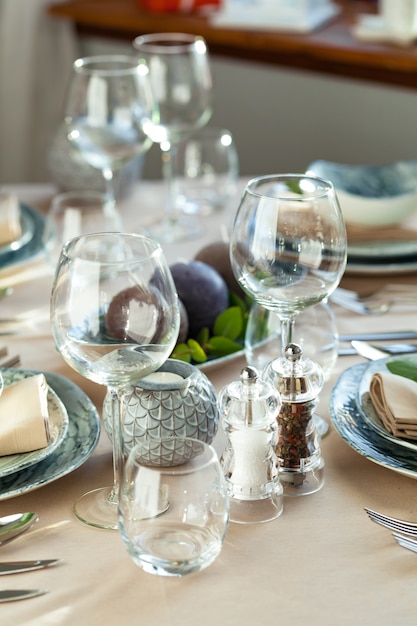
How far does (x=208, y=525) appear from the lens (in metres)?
0.63

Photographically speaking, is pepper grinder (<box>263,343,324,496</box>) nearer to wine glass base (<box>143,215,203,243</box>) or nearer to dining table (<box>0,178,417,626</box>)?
dining table (<box>0,178,417,626</box>)

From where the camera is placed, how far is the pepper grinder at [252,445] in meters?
0.71

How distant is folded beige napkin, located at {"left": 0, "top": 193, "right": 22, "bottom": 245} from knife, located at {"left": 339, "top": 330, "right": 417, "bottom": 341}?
0.49 meters

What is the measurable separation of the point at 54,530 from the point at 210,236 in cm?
73

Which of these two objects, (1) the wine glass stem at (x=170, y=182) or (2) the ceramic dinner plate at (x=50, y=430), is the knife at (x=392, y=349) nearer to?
(2) the ceramic dinner plate at (x=50, y=430)

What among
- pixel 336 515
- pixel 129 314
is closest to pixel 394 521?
pixel 336 515

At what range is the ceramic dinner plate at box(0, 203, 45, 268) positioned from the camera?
1248 millimetres

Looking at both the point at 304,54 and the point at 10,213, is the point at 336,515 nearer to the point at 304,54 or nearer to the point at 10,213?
the point at 10,213

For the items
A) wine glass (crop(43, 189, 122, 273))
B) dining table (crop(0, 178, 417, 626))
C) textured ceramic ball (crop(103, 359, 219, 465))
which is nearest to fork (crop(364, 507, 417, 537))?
dining table (crop(0, 178, 417, 626))

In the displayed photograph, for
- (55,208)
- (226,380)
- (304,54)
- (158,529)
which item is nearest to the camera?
(158,529)

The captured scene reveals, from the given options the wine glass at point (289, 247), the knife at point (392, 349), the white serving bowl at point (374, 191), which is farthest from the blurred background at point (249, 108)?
the wine glass at point (289, 247)

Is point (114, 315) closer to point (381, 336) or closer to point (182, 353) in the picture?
point (182, 353)

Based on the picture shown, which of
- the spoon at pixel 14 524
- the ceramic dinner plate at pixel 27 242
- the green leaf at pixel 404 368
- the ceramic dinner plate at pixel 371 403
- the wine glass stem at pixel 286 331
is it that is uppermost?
the wine glass stem at pixel 286 331

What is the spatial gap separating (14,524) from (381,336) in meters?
0.51
